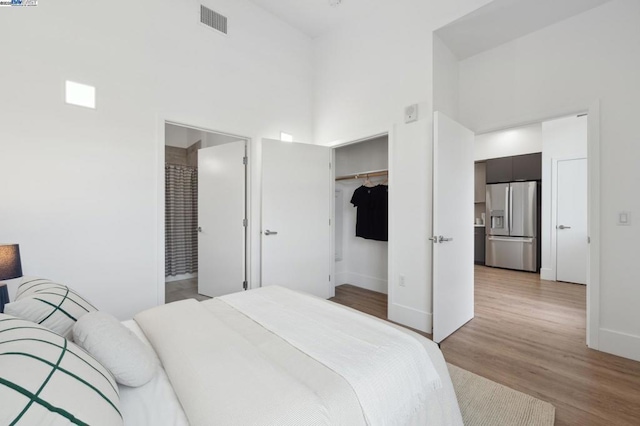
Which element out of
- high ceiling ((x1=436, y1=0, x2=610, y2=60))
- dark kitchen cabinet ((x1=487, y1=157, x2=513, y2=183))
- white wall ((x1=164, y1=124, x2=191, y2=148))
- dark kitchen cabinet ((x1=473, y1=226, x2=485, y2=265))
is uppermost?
high ceiling ((x1=436, y1=0, x2=610, y2=60))

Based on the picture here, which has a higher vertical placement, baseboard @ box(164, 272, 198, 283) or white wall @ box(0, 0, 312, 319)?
white wall @ box(0, 0, 312, 319)

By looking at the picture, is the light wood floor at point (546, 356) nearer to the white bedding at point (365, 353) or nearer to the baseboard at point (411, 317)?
the baseboard at point (411, 317)

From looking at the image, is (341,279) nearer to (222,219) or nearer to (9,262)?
(222,219)

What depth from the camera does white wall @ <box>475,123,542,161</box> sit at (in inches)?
209

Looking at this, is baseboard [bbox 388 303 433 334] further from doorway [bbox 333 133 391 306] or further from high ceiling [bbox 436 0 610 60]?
high ceiling [bbox 436 0 610 60]

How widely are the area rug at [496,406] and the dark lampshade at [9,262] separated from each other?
2786mm

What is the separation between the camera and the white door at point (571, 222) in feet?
14.6

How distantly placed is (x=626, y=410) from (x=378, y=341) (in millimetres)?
1726

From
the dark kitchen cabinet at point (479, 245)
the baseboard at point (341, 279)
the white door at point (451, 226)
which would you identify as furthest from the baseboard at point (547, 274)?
→ the baseboard at point (341, 279)

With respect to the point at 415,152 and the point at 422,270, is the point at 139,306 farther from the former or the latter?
the point at 415,152

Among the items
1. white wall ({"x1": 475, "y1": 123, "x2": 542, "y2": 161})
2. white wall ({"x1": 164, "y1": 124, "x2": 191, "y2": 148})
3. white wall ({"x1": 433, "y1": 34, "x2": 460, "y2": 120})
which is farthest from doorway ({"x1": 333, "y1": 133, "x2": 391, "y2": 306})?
white wall ({"x1": 475, "y1": 123, "x2": 542, "y2": 161})

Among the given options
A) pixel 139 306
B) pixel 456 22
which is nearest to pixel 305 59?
pixel 456 22

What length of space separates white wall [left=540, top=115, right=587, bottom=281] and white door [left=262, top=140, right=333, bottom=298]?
3836mm

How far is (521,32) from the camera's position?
2779 mm
